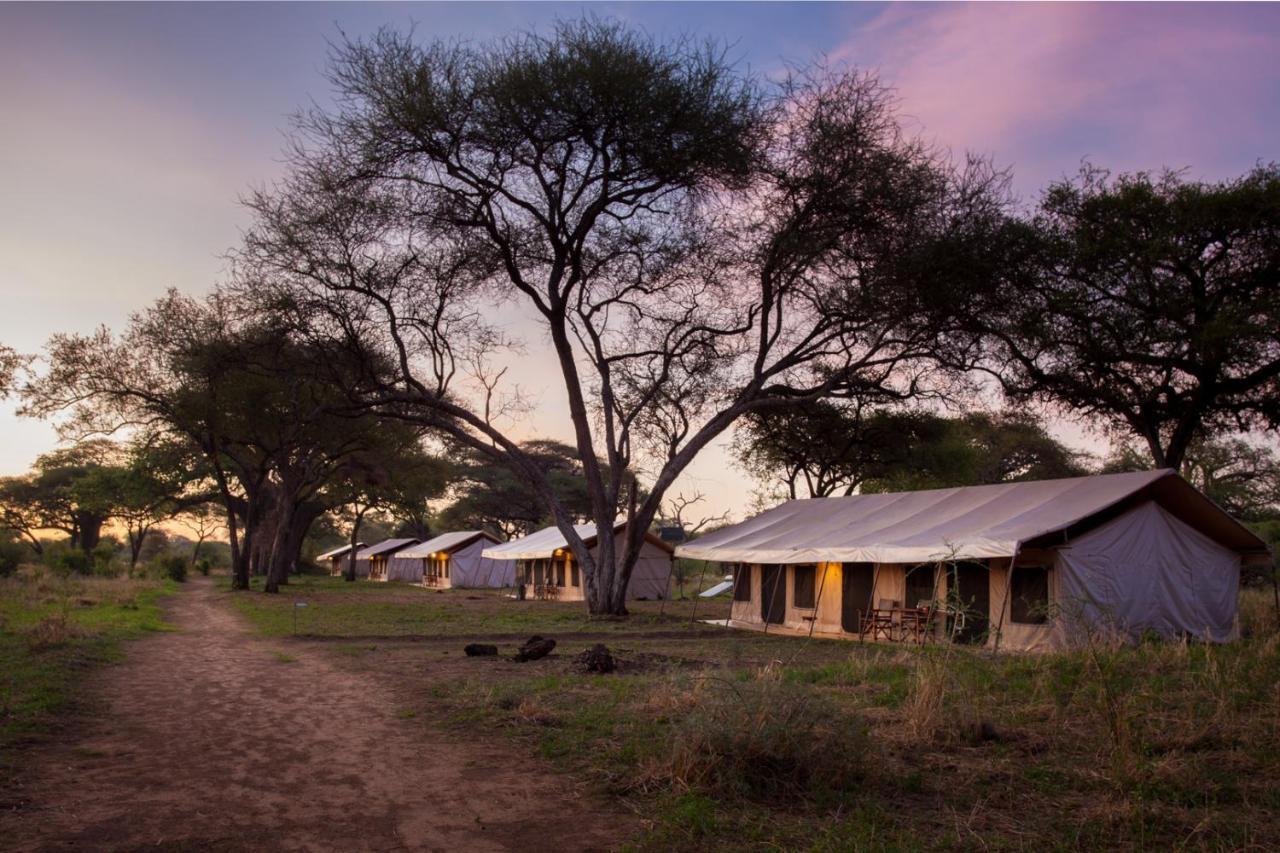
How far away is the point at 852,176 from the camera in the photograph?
18.1 metres

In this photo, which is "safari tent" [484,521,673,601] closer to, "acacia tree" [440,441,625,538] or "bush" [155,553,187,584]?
"acacia tree" [440,441,625,538]

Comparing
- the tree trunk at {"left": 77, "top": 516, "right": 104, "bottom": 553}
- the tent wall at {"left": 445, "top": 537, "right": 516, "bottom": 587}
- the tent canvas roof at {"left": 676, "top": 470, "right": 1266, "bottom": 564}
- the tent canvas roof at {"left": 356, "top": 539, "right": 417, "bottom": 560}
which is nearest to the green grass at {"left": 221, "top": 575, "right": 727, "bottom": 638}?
the tent canvas roof at {"left": 676, "top": 470, "right": 1266, "bottom": 564}

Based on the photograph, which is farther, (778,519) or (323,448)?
(323,448)

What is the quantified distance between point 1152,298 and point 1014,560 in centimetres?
706

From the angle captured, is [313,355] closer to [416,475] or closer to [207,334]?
[207,334]

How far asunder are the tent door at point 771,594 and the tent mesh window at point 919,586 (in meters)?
3.24

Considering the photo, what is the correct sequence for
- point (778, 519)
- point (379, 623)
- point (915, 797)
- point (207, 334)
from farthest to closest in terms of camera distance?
point (207, 334) < point (778, 519) < point (379, 623) < point (915, 797)

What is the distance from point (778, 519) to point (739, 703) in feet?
51.1

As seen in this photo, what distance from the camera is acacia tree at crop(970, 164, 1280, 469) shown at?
16.9 m

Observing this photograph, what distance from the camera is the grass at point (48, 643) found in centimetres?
720

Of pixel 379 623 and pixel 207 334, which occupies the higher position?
pixel 207 334

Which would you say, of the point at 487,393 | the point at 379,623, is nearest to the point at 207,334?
the point at 487,393

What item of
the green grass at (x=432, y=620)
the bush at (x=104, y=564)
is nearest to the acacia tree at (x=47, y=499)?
the bush at (x=104, y=564)

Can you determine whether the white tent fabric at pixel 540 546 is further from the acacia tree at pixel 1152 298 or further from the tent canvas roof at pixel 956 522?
the acacia tree at pixel 1152 298
